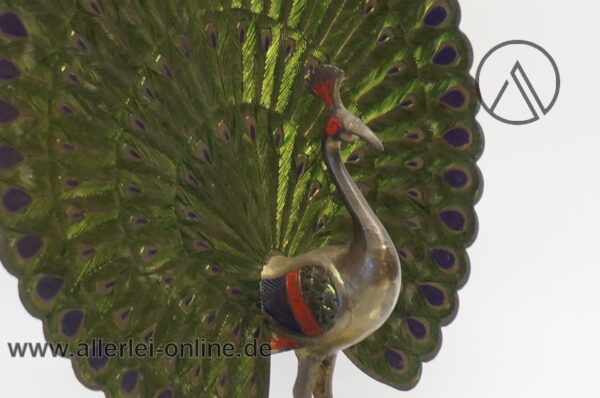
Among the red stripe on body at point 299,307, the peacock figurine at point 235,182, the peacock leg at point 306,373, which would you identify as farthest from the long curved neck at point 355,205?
the peacock leg at point 306,373

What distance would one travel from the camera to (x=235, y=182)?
1.48 m

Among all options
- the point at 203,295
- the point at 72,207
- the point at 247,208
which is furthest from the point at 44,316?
the point at 247,208

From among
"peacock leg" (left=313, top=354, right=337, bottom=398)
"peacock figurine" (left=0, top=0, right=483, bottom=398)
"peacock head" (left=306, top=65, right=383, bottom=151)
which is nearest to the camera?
"peacock figurine" (left=0, top=0, right=483, bottom=398)

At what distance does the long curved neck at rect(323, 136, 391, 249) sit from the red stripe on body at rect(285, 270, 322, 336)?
11 centimetres

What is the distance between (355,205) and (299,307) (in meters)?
0.18

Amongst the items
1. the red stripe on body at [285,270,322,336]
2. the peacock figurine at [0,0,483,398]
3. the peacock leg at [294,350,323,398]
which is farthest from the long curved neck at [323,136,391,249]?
the peacock leg at [294,350,323,398]

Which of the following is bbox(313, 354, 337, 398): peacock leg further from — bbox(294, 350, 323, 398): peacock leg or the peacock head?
the peacock head

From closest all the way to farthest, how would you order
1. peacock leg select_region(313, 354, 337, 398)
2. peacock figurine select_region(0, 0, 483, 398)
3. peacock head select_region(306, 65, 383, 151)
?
1. peacock figurine select_region(0, 0, 483, 398)
2. peacock head select_region(306, 65, 383, 151)
3. peacock leg select_region(313, 354, 337, 398)

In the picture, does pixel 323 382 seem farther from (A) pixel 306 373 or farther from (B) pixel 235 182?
(B) pixel 235 182

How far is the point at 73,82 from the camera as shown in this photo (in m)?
1.24

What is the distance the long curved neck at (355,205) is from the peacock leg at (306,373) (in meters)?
0.21

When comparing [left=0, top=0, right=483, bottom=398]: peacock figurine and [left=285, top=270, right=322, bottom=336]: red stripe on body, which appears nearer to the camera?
[left=0, top=0, right=483, bottom=398]: peacock figurine

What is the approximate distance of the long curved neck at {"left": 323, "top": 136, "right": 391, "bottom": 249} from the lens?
4.72 feet

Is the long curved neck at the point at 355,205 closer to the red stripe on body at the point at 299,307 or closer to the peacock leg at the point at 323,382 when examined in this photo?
the red stripe on body at the point at 299,307
